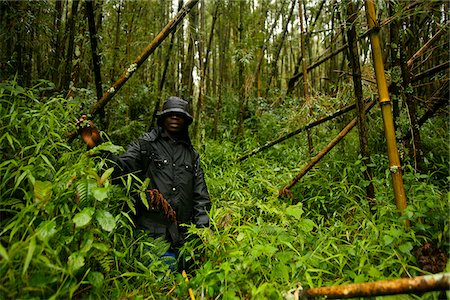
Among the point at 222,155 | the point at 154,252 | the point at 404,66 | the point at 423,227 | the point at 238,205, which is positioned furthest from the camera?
the point at 222,155

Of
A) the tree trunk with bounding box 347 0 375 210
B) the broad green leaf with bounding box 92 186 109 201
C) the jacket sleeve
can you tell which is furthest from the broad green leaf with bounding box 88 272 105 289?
the tree trunk with bounding box 347 0 375 210

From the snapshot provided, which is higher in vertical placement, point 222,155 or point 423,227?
point 222,155

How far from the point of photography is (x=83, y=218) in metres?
1.41

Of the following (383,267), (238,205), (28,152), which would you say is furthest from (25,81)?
(383,267)

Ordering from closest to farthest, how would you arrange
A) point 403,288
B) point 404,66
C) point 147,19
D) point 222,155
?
point 403,288
point 404,66
point 222,155
point 147,19

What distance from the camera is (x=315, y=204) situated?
302 centimetres

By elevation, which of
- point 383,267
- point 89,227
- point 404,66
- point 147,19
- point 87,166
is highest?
point 147,19

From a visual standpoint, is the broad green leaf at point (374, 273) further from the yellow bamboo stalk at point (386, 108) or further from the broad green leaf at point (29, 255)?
the broad green leaf at point (29, 255)

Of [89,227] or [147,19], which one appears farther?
[147,19]

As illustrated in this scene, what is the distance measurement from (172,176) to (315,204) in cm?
151

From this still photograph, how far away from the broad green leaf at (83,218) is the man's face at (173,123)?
137 centimetres

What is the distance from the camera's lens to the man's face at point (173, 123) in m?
2.72

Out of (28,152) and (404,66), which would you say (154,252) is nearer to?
(28,152)

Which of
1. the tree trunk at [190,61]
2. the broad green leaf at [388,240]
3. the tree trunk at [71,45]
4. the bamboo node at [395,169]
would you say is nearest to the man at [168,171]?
the tree trunk at [71,45]
